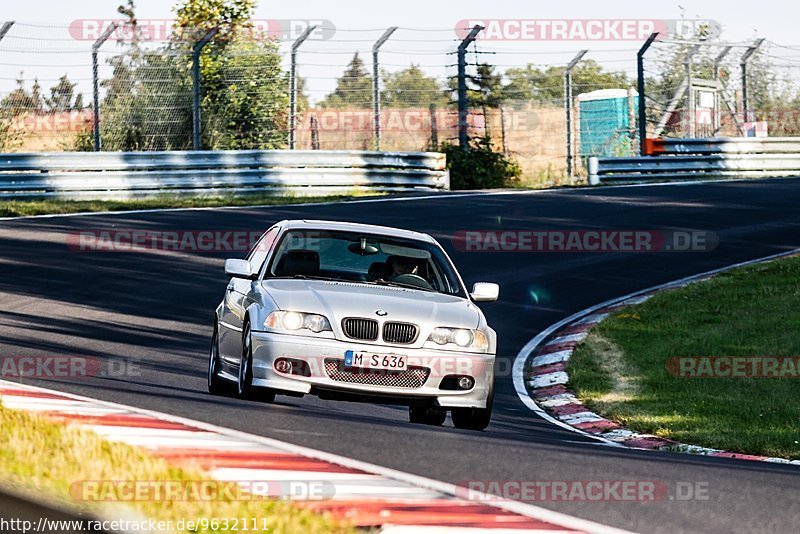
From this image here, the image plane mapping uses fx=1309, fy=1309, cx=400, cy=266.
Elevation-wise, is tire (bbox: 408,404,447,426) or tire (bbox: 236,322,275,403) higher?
tire (bbox: 236,322,275,403)

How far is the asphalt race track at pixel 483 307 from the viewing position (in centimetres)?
643

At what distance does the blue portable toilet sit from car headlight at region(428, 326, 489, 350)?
110 ft

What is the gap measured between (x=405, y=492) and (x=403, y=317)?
11.1ft

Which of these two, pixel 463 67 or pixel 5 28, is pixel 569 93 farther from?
pixel 5 28

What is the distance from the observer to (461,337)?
8953 millimetres

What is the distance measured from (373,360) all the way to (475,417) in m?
0.97

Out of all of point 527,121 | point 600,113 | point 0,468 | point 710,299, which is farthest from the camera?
point 527,121

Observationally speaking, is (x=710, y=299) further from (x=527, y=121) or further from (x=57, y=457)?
(x=527, y=121)

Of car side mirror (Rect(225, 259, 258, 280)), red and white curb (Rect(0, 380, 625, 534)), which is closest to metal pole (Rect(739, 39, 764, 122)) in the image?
car side mirror (Rect(225, 259, 258, 280))

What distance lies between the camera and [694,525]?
5.44 meters

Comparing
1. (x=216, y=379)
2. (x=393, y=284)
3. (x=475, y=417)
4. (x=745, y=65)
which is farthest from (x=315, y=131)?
(x=475, y=417)

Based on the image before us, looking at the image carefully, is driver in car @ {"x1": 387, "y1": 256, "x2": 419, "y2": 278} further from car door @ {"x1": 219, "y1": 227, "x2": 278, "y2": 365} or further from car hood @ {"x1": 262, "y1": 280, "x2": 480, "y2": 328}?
car door @ {"x1": 219, "y1": 227, "x2": 278, "y2": 365}

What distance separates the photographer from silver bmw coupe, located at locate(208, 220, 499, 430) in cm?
863

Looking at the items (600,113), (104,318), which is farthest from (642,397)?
(600,113)
